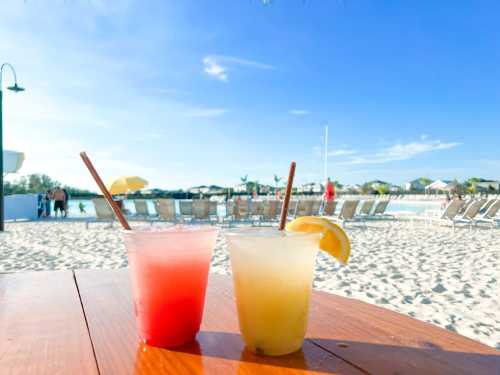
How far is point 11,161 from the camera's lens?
1059cm

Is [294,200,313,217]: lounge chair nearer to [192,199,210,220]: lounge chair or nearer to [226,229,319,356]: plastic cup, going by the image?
[192,199,210,220]: lounge chair

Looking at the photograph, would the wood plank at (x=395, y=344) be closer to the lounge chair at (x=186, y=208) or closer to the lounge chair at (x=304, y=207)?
the lounge chair at (x=186, y=208)

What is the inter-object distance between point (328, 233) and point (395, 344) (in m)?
0.23

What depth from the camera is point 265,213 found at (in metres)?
10.3

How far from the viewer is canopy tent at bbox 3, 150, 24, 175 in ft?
34.3

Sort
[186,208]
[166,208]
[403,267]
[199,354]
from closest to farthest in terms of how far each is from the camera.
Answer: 1. [199,354]
2. [403,267]
3. [166,208]
4. [186,208]

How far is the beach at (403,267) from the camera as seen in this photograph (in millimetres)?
2693

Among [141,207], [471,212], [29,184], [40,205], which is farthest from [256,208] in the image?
[29,184]

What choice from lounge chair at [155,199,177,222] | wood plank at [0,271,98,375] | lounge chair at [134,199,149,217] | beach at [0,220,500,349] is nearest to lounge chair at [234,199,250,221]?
lounge chair at [155,199,177,222]

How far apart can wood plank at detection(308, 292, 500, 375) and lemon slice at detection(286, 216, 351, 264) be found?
0.15m

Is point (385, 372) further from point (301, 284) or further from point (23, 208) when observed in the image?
point (23, 208)

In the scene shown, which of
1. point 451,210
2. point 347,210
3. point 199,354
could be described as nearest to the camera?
point 199,354

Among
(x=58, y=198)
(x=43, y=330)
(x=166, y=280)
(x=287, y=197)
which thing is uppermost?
(x=287, y=197)

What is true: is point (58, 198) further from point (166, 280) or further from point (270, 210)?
point (166, 280)
